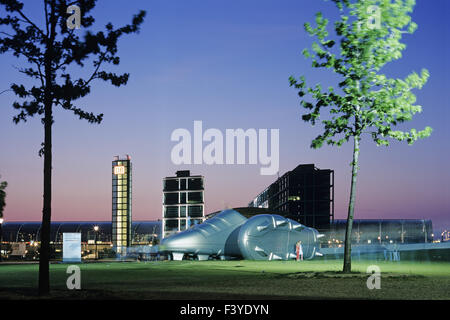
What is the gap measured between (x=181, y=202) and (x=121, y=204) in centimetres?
A: 1570

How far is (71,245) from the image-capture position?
44625mm

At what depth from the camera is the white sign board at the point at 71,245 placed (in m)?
44.3

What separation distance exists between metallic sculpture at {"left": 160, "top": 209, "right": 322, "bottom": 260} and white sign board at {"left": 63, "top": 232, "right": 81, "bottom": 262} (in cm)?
1038

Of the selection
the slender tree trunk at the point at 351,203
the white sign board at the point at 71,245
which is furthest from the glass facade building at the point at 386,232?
the slender tree trunk at the point at 351,203

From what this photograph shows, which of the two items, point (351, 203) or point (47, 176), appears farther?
point (351, 203)

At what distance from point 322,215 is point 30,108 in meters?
93.5

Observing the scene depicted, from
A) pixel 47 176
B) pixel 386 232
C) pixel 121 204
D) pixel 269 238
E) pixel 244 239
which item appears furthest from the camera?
pixel 121 204

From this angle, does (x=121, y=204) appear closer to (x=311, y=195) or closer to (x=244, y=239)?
(x=311, y=195)

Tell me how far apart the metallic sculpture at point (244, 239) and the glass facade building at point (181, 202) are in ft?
131

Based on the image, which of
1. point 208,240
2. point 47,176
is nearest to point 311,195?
point 208,240

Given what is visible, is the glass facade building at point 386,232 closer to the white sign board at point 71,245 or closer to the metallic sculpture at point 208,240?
the metallic sculpture at point 208,240

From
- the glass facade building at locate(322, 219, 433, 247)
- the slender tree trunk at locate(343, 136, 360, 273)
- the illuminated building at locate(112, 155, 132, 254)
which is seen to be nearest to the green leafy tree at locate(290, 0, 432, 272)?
the slender tree trunk at locate(343, 136, 360, 273)
